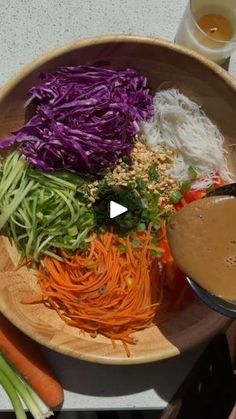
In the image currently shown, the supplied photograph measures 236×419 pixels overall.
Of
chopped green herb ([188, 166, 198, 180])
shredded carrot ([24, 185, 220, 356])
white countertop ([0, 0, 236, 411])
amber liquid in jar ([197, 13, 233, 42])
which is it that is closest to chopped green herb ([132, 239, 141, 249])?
shredded carrot ([24, 185, 220, 356])

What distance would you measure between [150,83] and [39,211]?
0.44 meters

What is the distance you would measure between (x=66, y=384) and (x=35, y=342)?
0.14 m

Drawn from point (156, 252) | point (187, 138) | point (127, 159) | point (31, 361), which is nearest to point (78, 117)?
point (127, 159)

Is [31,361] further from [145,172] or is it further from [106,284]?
[145,172]

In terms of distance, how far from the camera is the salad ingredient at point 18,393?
5.59 ft

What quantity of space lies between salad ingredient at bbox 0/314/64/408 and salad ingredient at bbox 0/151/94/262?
7.9 inches

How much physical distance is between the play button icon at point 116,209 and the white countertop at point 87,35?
40 cm

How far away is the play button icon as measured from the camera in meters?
1.65

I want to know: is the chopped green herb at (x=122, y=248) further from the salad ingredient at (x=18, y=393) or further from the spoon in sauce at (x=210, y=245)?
the salad ingredient at (x=18, y=393)

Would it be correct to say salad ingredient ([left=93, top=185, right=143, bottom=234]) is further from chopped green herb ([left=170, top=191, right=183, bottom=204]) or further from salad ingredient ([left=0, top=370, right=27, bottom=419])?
→ salad ingredient ([left=0, top=370, right=27, bottom=419])

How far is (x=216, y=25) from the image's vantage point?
1.67 metres

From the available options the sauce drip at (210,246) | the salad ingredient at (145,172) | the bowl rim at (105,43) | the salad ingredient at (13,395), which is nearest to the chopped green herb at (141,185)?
the salad ingredient at (145,172)

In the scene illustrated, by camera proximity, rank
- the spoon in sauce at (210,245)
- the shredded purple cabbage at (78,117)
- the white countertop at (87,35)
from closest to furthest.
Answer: the spoon in sauce at (210,245)
the shredded purple cabbage at (78,117)
the white countertop at (87,35)

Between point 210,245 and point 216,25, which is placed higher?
point 216,25
